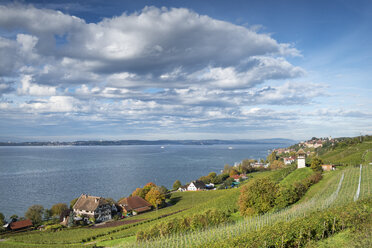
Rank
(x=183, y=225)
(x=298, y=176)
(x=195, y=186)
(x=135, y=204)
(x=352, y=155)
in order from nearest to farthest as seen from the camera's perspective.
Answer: (x=183, y=225) < (x=298, y=176) < (x=135, y=204) < (x=352, y=155) < (x=195, y=186)

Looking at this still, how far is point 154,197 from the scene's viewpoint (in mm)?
60156

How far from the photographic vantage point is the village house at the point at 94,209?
54.2 meters

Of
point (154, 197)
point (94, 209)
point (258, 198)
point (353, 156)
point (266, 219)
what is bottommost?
point (94, 209)

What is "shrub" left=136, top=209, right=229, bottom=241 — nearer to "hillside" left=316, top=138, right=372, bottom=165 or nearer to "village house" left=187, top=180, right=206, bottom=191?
"hillside" left=316, top=138, right=372, bottom=165

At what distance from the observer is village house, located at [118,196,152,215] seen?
5734cm

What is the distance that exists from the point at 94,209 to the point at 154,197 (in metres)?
13.4

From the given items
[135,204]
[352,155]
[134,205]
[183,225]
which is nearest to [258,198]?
[183,225]

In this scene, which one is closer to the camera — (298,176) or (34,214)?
(34,214)

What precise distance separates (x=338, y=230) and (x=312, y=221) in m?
2.35

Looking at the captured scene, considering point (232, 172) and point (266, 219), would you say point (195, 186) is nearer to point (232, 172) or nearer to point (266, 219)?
point (232, 172)

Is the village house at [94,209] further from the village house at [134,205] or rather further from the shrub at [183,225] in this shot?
the shrub at [183,225]

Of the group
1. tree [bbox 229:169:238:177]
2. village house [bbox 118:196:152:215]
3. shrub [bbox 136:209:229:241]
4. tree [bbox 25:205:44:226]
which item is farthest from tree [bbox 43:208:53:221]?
tree [bbox 229:169:238:177]

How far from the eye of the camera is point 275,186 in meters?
30.9

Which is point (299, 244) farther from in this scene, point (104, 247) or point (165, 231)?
point (104, 247)
